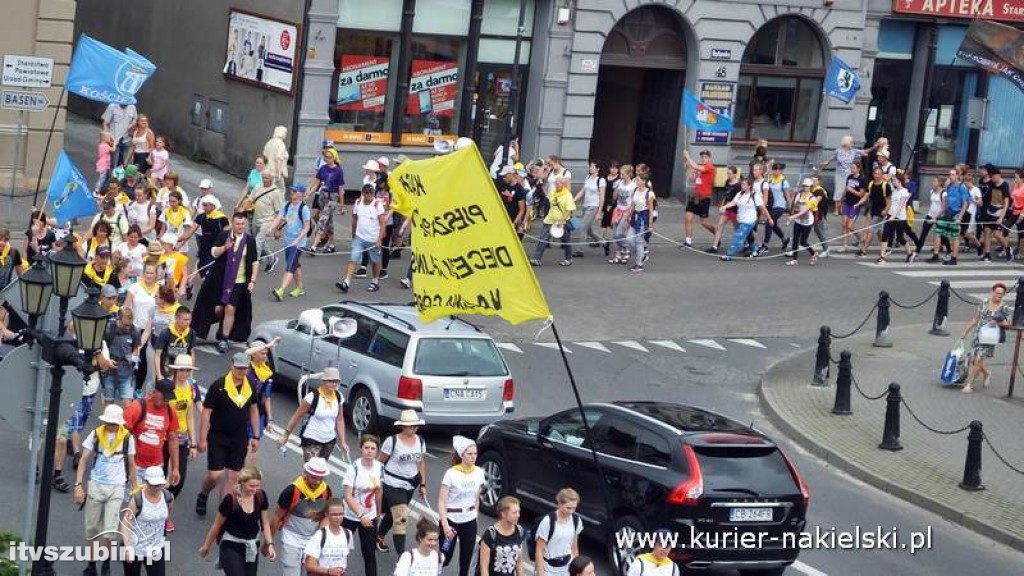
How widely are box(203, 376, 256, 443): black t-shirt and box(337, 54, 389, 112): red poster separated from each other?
17.4 meters

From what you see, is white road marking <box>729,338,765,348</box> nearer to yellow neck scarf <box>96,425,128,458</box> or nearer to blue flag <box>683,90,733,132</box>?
blue flag <box>683,90,733,132</box>

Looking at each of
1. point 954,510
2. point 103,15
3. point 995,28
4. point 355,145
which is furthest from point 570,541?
point 103,15

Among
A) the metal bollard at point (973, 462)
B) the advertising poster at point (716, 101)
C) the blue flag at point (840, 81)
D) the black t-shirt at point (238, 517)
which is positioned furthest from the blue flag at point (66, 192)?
the blue flag at point (840, 81)

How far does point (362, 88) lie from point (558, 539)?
66.0ft

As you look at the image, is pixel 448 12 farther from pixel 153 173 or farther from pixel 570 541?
pixel 570 541

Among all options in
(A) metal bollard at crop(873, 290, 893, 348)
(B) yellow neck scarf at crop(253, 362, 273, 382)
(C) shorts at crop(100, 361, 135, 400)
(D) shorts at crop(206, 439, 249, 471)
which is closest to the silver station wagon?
(B) yellow neck scarf at crop(253, 362, 273, 382)

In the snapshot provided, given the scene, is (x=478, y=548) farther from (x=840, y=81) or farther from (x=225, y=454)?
(x=840, y=81)

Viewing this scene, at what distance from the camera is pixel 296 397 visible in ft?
66.1

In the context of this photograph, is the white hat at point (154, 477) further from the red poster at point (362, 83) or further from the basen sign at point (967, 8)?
the basen sign at point (967, 8)

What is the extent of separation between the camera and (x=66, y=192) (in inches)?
842

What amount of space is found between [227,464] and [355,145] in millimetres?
17488

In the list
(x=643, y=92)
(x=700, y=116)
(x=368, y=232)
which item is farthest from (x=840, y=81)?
(x=368, y=232)

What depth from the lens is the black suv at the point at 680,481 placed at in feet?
48.4

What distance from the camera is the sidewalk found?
1859 cm
